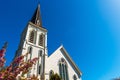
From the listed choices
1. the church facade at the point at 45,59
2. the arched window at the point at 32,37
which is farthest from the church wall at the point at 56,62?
the arched window at the point at 32,37

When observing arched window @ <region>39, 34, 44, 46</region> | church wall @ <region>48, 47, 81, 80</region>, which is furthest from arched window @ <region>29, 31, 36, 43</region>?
church wall @ <region>48, 47, 81, 80</region>

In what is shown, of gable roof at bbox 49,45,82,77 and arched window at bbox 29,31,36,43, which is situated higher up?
arched window at bbox 29,31,36,43

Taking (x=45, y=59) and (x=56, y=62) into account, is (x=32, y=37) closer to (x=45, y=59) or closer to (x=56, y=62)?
(x=45, y=59)

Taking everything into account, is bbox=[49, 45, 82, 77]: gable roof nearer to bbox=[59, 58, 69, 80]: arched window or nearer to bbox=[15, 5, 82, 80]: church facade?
bbox=[15, 5, 82, 80]: church facade

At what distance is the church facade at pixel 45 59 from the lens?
2248 cm

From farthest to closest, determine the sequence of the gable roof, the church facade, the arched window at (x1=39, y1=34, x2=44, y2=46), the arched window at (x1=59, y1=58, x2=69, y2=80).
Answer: the arched window at (x1=39, y1=34, x2=44, y2=46)
the gable roof
the arched window at (x1=59, y1=58, x2=69, y2=80)
the church facade

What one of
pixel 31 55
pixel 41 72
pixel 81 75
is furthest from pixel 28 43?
pixel 81 75

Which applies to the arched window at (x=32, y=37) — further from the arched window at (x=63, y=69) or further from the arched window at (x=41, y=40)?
the arched window at (x=63, y=69)

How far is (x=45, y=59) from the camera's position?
23.9 metres

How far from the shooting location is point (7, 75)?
6.02 meters

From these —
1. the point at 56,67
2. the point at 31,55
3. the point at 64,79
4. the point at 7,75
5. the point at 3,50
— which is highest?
the point at 31,55

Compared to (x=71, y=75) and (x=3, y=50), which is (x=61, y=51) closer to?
(x=71, y=75)

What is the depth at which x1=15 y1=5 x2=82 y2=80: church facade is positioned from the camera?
73.7ft

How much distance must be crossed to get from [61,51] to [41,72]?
6988 millimetres
